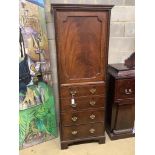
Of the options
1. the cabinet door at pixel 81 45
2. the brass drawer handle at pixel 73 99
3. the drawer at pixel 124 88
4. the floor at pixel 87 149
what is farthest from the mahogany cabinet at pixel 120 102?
the brass drawer handle at pixel 73 99

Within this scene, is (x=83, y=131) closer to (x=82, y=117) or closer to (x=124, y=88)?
(x=82, y=117)

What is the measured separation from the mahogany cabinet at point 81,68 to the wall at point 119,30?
50 centimetres

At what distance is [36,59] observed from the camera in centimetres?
219

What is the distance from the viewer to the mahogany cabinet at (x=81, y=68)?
1.83 m

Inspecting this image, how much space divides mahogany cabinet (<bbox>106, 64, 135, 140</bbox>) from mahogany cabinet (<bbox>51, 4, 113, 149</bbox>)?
0.17 meters

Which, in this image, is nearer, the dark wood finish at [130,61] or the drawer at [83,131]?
the drawer at [83,131]

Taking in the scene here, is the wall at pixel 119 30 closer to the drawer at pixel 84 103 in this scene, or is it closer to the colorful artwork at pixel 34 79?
the colorful artwork at pixel 34 79

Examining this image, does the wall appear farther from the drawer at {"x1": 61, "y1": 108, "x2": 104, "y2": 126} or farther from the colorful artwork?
the drawer at {"x1": 61, "y1": 108, "x2": 104, "y2": 126}

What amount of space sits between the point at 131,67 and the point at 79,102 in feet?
2.43

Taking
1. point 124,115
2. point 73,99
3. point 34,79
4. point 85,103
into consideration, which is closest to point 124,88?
point 124,115

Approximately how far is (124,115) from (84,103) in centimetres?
55

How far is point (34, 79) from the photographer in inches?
86.5
